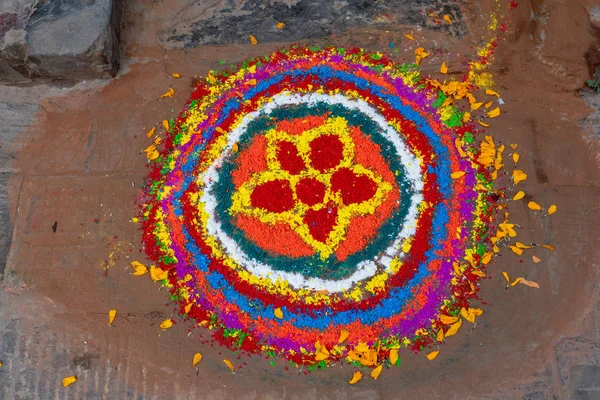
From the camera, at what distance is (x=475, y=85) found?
477 cm

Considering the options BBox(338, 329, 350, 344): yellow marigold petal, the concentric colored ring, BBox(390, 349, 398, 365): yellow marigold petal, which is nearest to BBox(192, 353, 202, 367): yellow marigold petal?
the concentric colored ring

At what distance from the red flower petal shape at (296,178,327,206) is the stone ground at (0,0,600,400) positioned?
1566 mm

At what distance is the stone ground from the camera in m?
3.98

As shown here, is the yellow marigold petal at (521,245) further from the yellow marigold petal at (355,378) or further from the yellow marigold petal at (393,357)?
the yellow marigold petal at (355,378)

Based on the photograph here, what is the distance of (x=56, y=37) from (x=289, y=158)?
2.70 metres

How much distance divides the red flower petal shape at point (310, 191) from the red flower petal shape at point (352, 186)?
0.13m

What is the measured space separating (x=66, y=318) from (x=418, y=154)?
3.70 meters

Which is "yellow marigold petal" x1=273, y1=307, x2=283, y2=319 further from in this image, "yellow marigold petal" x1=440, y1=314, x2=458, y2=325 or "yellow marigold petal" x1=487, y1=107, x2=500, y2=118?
"yellow marigold petal" x1=487, y1=107, x2=500, y2=118

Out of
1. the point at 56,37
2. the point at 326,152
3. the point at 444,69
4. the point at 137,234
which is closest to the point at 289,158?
the point at 326,152

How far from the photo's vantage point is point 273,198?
4434 millimetres

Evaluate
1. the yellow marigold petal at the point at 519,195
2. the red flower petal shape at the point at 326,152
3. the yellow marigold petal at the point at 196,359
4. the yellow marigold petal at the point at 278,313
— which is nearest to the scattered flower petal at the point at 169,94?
the red flower petal shape at the point at 326,152

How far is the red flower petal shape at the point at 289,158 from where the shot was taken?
454 centimetres

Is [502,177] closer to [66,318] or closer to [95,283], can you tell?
[95,283]

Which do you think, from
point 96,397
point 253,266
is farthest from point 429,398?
point 96,397
